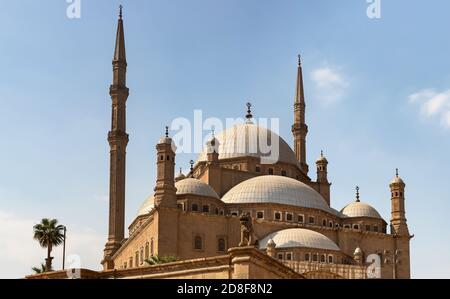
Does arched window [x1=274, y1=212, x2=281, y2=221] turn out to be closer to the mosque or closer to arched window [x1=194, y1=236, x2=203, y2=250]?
the mosque

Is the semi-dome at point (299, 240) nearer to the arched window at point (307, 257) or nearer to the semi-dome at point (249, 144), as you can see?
the arched window at point (307, 257)

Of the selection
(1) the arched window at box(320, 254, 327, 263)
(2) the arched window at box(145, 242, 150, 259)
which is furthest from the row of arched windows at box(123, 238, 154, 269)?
(1) the arched window at box(320, 254, 327, 263)

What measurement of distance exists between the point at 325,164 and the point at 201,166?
10.7 m

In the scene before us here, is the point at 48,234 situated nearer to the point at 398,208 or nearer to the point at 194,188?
the point at 194,188

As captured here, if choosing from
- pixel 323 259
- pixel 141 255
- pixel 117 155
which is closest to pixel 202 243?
pixel 141 255

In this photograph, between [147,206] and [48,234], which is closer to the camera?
[48,234]

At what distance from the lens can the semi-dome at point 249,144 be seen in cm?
6091

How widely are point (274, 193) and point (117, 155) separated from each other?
1138 cm

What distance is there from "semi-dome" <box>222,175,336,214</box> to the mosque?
75 millimetres

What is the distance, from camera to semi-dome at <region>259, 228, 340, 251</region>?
164 feet

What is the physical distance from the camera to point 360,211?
59.0 meters

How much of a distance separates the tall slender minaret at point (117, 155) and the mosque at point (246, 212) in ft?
0.23

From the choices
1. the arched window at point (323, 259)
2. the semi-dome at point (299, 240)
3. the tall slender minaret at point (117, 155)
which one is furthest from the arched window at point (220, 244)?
the tall slender minaret at point (117, 155)
